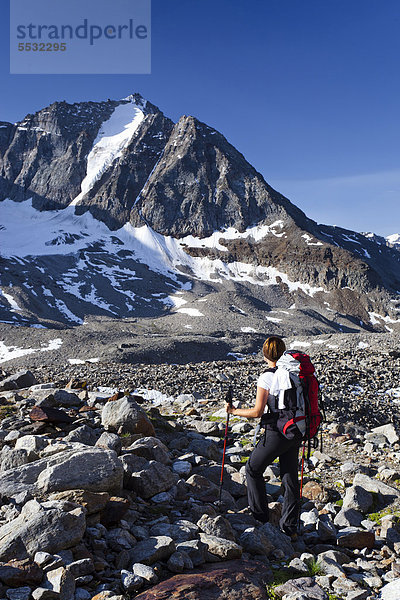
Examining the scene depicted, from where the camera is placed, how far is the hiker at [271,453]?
20.4 ft

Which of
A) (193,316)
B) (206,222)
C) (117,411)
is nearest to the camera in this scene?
(117,411)

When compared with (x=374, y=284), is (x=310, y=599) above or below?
below

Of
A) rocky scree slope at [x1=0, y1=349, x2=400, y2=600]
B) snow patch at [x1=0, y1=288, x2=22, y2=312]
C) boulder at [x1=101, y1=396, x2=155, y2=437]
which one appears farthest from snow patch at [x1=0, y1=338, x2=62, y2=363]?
boulder at [x1=101, y1=396, x2=155, y2=437]

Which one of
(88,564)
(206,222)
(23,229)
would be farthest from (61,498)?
(23,229)

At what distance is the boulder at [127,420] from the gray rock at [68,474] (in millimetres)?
2861

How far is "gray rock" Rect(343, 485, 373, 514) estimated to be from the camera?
23.7 feet

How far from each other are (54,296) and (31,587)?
358 ft

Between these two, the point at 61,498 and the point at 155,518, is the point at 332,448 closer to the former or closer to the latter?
the point at 155,518

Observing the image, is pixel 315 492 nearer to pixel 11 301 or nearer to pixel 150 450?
pixel 150 450

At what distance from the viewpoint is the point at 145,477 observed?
662 cm

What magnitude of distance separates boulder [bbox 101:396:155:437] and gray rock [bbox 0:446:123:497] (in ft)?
9.39

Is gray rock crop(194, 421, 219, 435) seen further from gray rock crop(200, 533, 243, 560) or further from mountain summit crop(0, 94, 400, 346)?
mountain summit crop(0, 94, 400, 346)

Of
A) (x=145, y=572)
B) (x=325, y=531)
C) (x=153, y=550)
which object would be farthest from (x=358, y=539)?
(x=145, y=572)

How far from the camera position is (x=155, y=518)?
591 centimetres
